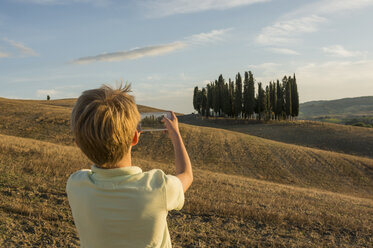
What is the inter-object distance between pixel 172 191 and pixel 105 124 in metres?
0.52

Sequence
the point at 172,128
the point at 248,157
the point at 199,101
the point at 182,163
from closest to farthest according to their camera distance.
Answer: the point at 182,163, the point at 172,128, the point at 248,157, the point at 199,101

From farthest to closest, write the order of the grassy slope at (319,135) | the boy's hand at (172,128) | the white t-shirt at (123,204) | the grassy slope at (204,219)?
1. the grassy slope at (319,135)
2. the grassy slope at (204,219)
3. the boy's hand at (172,128)
4. the white t-shirt at (123,204)

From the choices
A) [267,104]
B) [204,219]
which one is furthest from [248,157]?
[267,104]

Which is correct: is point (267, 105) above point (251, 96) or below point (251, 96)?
below

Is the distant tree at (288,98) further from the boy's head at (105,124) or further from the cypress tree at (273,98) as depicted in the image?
the boy's head at (105,124)

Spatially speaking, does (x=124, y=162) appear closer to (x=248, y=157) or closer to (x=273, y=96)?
(x=248, y=157)

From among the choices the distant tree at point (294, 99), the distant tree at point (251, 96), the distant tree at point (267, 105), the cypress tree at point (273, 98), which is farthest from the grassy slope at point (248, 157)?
the cypress tree at point (273, 98)

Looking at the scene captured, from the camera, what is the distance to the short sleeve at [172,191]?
5.44 ft

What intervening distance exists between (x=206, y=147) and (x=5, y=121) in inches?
888

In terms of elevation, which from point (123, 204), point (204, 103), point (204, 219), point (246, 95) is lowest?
point (204, 219)

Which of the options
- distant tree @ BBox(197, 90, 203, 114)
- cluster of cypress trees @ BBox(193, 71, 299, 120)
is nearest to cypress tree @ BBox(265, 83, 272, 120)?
cluster of cypress trees @ BBox(193, 71, 299, 120)

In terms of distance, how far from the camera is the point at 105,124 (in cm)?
164

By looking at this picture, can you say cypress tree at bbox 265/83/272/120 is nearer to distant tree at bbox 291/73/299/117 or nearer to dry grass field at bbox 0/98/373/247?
distant tree at bbox 291/73/299/117

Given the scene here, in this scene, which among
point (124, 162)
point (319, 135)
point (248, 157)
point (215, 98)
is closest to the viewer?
point (124, 162)
